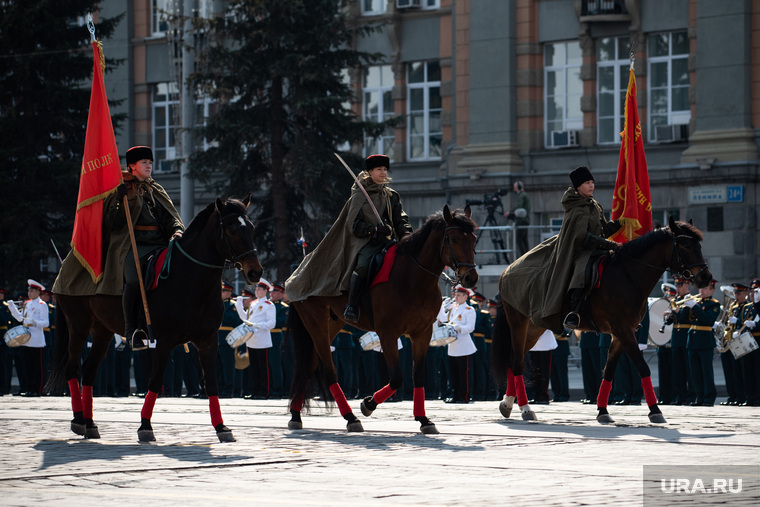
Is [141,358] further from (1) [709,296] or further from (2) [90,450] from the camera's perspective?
(2) [90,450]

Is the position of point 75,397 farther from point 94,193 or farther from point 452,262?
point 452,262

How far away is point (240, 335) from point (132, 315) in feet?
31.4

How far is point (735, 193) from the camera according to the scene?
2894cm

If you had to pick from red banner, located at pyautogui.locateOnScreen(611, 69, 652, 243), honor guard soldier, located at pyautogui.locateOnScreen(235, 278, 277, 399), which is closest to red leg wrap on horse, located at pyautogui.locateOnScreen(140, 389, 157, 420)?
red banner, located at pyautogui.locateOnScreen(611, 69, 652, 243)

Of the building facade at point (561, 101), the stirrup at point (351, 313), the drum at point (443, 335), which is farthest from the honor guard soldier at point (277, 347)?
the stirrup at point (351, 313)

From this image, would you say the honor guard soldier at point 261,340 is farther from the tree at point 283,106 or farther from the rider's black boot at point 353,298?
the rider's black boot at point 353,298

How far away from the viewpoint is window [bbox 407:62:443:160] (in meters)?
34.6

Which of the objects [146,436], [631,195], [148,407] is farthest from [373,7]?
[146,436]

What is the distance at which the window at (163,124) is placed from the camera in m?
39.2

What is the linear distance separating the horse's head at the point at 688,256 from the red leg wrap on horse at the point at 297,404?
14.1 feet

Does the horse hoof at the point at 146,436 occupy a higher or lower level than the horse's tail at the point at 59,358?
lower

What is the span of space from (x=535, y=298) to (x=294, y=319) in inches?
109

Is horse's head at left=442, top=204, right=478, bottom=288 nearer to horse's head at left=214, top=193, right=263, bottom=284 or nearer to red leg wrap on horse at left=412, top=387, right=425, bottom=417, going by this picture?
red leg wrap on horse at left=412, top=387, right=425, bottom=417

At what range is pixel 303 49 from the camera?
30.7m
